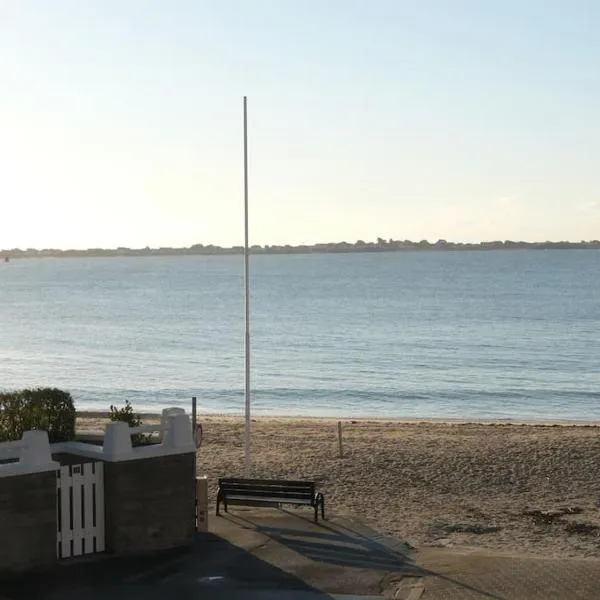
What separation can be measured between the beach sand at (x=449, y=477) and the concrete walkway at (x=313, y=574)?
1.49 m

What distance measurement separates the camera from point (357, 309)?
10812 centimetres

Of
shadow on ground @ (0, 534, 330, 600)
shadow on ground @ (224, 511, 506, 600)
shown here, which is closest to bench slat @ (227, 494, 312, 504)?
shadow on ground @ (224, 511, 506, 600)

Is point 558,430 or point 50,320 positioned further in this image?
point 50,320

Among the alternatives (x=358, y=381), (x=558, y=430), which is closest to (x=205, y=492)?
(x=558, y=430)

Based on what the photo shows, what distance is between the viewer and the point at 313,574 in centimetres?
1269

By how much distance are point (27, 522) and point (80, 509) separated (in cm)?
94

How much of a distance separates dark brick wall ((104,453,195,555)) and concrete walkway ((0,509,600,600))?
29 centimetres

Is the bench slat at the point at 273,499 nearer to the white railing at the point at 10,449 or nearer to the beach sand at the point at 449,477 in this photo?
the beach sand at the point at 449,477

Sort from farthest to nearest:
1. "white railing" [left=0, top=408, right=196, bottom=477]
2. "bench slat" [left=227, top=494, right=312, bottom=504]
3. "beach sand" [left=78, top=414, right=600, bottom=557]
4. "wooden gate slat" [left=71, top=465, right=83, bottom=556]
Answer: "beach sand" [left=78, top=414, right=600, bottom=557] < "bench slat" [left=227, top=494, right=312, bottom=504] < "wooden gate slat" [left=71, top=465, right=83, bottom=556] < "white railing" [left=0, top=408, right=196, bottom=477]

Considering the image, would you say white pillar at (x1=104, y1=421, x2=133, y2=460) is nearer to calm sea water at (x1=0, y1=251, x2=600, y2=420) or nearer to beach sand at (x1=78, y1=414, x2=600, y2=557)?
beach sand at (x1=78, y1=414, x2=600, y2=557)

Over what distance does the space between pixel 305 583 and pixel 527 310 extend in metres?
91.8

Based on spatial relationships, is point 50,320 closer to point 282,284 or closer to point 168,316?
point 168,316

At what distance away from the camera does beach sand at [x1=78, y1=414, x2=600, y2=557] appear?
1616 centimetres

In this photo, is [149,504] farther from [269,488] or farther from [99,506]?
[269,488]
